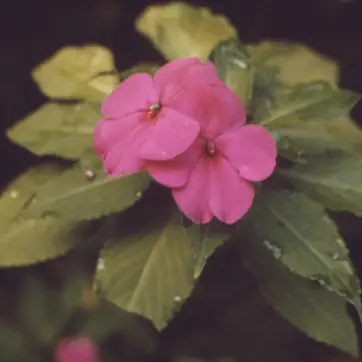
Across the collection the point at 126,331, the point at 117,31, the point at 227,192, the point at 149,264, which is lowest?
the point at 126,331

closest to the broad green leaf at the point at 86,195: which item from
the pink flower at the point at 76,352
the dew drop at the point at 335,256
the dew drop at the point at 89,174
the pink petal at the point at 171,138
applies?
the dew drop at the point at 89,174

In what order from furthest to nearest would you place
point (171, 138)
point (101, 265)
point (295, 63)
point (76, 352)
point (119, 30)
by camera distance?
point (119, 30), point (76, 352), point (295, 63), point (101, 265), point (171, 138)

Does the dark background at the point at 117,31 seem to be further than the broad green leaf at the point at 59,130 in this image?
Yes

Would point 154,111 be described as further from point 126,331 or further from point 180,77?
point 126,331

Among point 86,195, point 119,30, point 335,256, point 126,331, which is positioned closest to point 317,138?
point 335,256

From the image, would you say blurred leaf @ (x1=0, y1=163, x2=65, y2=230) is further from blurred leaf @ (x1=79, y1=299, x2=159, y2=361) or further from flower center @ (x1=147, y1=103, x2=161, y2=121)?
blurred leaf @ (x1=79, y1=299, x2=159, y2=361)

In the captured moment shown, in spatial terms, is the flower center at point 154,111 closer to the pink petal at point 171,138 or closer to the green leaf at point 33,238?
the pink petal at point 171,138
